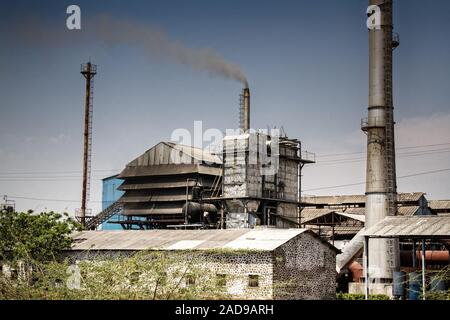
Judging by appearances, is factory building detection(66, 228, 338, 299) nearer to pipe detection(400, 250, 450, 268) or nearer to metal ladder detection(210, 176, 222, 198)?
pipe detection(400, 250, 450, 268)

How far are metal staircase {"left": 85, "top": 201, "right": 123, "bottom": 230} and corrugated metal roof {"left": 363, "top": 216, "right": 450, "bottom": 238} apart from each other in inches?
1048

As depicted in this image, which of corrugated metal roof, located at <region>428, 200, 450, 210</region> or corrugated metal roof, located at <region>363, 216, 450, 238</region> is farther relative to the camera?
corrugated metal roof, located at <region>428, 200, 450, 210</region>

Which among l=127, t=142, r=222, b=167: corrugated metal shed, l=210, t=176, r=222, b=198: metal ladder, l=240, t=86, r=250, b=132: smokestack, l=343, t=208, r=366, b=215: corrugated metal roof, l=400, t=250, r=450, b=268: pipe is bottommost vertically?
l=400, t=250, r=450, b=268: pipe

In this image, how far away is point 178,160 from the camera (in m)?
48.6

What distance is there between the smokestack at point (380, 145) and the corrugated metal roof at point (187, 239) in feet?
30.4

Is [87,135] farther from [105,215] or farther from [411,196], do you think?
[411,196]

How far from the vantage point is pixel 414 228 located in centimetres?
2916

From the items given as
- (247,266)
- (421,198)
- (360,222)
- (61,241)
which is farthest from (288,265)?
(421,198)

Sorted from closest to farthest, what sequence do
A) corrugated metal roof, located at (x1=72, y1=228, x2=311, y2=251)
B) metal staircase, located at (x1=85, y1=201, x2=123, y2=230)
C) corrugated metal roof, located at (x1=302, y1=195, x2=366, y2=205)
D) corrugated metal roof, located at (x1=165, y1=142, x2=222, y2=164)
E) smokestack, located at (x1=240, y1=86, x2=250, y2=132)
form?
corrugated metal roof, located at (x1=72, y1=228, x2=311, y2=251), smokestack, located at (x1=240, y1=86, x2=250, y2=132), corrugated metal roof, located at (x1=165, y1=142, x2=222, y2=164), metal staircase, located at (x1=85, y1=201, x2=123, y2=230), corrugated metal roof, located at (x1=302, y1=195, x2=366, y2=205)

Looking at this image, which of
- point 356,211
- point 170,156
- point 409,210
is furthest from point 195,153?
point 409,210

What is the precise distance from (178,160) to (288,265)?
68.9ft

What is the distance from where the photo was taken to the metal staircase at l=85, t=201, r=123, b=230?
A: 5077 cm

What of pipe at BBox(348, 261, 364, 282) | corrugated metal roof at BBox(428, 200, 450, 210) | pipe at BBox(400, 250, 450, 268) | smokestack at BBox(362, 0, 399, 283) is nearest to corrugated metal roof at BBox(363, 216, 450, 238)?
smokestack at BBox(362, 0, 399, 283)
